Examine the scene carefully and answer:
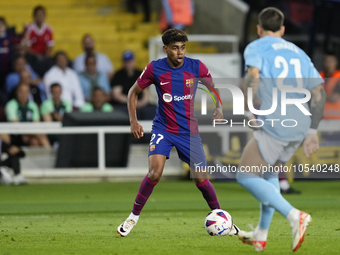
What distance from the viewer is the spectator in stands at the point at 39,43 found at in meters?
14.4

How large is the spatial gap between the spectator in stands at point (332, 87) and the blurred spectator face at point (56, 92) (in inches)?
209

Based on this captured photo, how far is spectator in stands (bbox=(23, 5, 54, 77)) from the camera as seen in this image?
567 inches

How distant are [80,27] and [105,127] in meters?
6.66

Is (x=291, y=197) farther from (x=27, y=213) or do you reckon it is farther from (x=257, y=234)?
(x=257, y=234)

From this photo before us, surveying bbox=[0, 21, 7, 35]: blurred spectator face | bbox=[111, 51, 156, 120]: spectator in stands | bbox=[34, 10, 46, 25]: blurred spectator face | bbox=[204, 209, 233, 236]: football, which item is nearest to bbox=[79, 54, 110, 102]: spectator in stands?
bbox=[111, 51, 156, 120]: spectator in stands

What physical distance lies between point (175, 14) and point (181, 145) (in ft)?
30.3

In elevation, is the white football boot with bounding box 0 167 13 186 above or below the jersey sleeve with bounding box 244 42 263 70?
below

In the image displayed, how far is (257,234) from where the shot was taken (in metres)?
5.32

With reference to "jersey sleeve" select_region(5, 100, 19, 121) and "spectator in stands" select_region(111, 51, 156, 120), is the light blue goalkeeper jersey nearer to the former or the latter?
"jersey sleeve" select_region(5, 100, 19, 121)

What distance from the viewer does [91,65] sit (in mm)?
14156

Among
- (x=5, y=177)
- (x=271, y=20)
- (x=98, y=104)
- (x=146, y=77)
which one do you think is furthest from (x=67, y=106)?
(x=271, y=20)

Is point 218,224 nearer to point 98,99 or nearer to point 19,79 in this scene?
point 98,99

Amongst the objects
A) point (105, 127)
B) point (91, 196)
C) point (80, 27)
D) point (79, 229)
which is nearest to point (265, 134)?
point (79, 229)

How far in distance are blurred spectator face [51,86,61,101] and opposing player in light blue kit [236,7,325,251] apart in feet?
26.9
